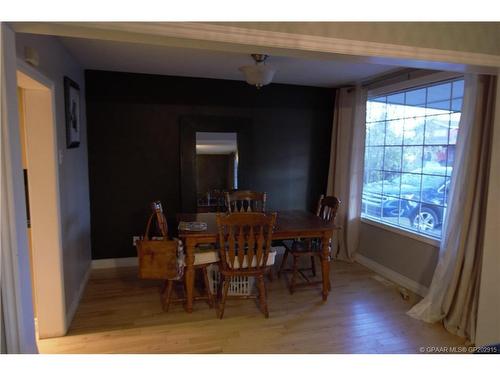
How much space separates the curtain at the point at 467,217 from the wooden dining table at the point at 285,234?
92cm

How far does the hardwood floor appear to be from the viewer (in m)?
2.35

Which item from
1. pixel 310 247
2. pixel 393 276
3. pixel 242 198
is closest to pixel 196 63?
pixel 242 198

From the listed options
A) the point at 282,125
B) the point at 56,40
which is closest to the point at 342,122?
the point at 282,125

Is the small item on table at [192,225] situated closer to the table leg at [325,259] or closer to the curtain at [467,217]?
the table leg at [325,259]

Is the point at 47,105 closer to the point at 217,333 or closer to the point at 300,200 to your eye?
the point at 217,333

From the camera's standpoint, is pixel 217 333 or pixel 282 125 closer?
pixel 217 333

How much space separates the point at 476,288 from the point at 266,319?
63.5 inches

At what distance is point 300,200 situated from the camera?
14.8ft

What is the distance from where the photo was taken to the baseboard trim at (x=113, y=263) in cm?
383

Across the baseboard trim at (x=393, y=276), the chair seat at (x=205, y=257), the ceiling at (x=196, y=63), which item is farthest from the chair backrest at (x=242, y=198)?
the baseboard trim at (x=393, y=276)

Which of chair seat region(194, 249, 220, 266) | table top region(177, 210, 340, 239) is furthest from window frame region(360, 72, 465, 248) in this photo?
chair seat region(194, 249, 220, 266)

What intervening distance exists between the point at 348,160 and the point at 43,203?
3293 mm
